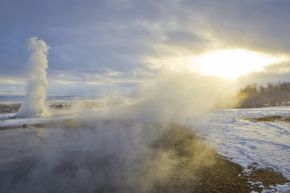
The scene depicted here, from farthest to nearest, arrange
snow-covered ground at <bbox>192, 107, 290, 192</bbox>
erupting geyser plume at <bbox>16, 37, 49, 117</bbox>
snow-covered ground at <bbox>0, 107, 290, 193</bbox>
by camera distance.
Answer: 1. erupting geyser plume at <bbox>16, 37, 49, 117</bbox>
2. snow-covered ground at <bbox>192, 107, 290, 192</bbox>
3. snow-covered ground at <bbox>0, 107, 290, 193</bbox>

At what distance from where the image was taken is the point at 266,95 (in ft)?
279

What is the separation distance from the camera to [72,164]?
14938 millimetres

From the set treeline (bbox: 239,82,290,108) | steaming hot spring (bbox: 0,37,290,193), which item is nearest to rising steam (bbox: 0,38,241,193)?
steaming hot spring (bbox: 0,37,290,193)

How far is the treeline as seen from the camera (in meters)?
Result: 65.5

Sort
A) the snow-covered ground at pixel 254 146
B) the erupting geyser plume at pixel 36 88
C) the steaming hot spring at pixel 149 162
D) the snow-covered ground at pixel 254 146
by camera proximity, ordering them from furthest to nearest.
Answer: the erupting geyser plume at pixel 36 88
the snow-covered ground at pixel 254 146
the snow-covered ground at pixel 254 146
the steaming hot spring at pixel 149 162

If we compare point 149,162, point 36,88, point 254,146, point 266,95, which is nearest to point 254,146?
point 254,146

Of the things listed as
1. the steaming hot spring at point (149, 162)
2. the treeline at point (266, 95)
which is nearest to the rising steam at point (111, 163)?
the steaming hot spring at point (149, 162)

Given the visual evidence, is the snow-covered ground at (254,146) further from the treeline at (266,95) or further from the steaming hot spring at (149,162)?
the treeline at (266,95)

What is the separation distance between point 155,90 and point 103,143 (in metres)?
27.2

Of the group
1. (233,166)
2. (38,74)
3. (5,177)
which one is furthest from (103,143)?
(38,74)

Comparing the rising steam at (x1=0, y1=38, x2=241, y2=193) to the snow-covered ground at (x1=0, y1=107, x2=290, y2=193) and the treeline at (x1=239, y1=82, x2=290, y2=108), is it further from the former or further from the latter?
the treeline at (x1=239, y1=82, x2=290, y2=108)

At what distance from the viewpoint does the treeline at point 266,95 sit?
65500 millimetres

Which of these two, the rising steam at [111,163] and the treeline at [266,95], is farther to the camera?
the treeline at [266,95]

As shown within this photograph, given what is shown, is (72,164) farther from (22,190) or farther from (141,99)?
(141,99)
